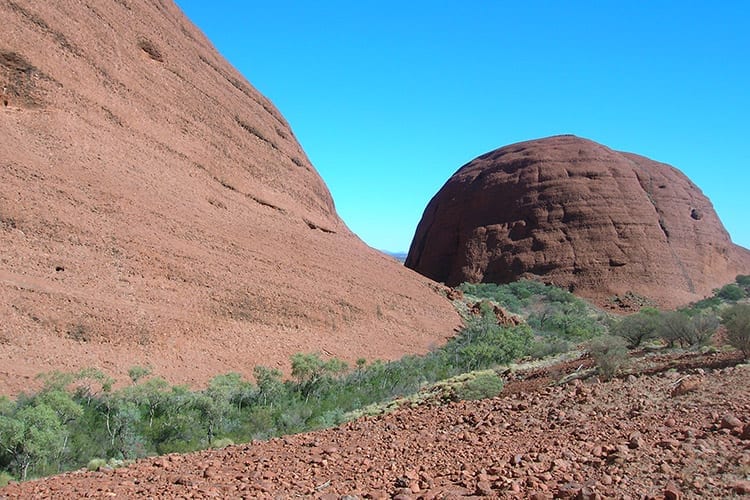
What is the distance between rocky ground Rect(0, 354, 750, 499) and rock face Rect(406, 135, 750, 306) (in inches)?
1516

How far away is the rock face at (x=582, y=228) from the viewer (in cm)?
4503

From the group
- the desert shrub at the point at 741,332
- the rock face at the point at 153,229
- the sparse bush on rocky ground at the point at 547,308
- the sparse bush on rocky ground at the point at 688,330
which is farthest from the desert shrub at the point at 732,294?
the desert shrub at the point at 741,332

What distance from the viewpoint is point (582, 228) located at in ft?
153

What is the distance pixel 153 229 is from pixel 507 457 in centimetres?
1517

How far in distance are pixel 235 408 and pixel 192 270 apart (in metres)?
6.47

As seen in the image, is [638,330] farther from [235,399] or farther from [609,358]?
[235,399]

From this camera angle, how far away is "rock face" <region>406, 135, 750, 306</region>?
45031 millimetres

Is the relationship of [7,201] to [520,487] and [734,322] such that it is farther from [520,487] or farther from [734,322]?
[734,322]

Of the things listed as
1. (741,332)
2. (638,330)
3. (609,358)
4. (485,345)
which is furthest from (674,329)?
(485,345)

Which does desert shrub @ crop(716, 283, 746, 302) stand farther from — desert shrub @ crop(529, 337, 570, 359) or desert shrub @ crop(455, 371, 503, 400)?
desert shrub @ crop(455, 371, 503, 400)

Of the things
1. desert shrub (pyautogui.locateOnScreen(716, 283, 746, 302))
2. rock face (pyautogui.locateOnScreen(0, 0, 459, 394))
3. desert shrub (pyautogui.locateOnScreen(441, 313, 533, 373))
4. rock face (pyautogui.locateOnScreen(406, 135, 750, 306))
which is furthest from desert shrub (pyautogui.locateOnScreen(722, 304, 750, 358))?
desert shrub (pyautogui.locateOnScreen(716, 283, 746, 302))

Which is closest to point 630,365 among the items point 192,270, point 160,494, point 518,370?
point 518,370

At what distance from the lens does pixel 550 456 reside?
194 inches

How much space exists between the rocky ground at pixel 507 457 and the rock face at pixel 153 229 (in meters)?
8.07
